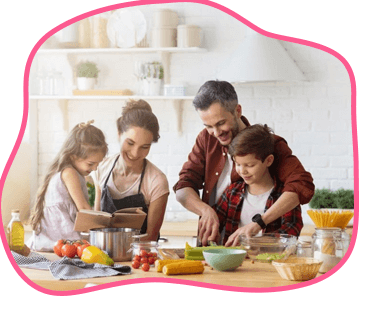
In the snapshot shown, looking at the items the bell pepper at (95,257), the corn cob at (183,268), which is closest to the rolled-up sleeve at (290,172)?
the corn cob at (183,268)

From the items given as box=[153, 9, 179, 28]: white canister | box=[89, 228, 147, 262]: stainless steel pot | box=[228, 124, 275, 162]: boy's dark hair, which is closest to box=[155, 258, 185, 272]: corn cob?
box=[89, 228, 147, 262]: stainless steel pot

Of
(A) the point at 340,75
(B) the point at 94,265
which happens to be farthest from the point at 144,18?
(B) the point at 94,265

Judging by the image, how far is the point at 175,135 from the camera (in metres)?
2.27

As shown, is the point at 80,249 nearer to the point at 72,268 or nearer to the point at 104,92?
the point at 72,268

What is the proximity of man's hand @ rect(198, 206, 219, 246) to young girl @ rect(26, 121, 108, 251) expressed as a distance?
38 cm

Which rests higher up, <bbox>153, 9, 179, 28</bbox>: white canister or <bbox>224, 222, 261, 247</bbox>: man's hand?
<bbox>153, 9, 179, 28</bbox>: white canister

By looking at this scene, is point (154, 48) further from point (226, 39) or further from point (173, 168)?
point (173, 168)

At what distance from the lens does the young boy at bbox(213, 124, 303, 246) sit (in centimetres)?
221

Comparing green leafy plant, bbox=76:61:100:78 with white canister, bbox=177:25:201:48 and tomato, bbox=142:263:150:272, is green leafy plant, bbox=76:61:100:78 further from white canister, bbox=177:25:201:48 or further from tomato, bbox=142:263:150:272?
tomato, bbox=142:263:150:272

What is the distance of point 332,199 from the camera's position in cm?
223

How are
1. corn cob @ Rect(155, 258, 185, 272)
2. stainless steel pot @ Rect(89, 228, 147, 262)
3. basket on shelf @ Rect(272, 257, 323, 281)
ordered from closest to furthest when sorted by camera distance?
basket on shelf @ Rect(272, 257, 323, 281)
corn cob @ Rect(155, 258, 185, 272)
stainless steel pot @ Rect(89, 228, 147, 262)

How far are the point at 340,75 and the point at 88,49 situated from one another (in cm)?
80

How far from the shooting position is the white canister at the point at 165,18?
2.23m

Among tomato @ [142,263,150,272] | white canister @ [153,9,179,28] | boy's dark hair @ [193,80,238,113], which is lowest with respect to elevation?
tomato @ [142,263,150,272]
